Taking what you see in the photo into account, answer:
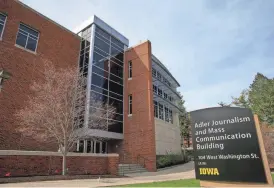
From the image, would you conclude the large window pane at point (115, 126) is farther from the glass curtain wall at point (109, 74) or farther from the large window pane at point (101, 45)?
the large window pane at point (101, 45)

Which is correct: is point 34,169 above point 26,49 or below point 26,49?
below

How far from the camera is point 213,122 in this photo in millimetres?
4906

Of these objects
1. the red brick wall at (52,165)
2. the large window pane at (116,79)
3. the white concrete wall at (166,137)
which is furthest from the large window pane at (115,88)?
the red brick wall at (52,165)

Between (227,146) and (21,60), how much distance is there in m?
19.3

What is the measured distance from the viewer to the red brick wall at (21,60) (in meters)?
17.1

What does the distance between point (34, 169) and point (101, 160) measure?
14.9 ft

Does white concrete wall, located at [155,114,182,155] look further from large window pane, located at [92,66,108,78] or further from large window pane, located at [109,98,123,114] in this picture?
large window pane, located at [92,66,108,78]

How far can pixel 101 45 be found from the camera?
82.5 feet

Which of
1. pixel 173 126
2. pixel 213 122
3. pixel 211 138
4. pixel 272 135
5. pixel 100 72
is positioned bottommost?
pixel 211 138

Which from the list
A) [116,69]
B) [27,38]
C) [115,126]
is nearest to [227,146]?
[115,126]

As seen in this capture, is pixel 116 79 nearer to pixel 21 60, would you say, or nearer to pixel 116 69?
pixel 116 69

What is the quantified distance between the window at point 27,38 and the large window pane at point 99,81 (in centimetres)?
623

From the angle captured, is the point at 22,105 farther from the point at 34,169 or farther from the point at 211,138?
the point at 211,138

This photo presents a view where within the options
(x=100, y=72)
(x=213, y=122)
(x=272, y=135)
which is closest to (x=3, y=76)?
(x=213, y=122)
